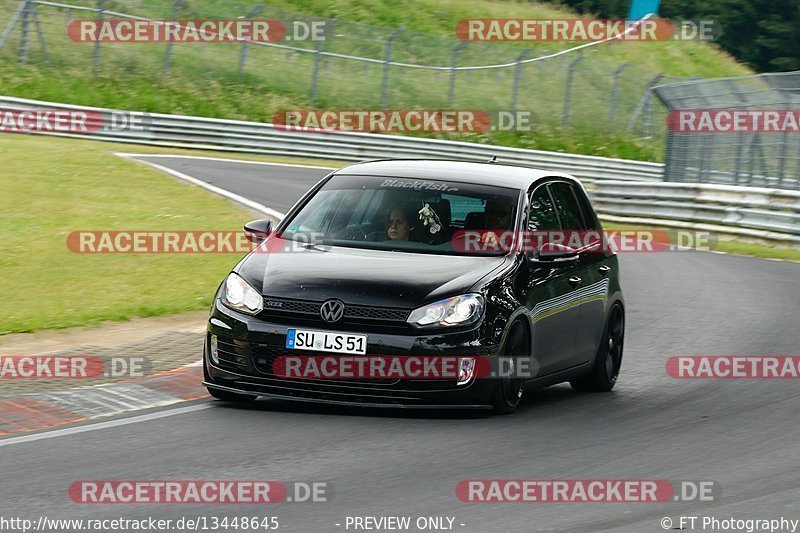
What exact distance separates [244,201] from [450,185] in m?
13.5

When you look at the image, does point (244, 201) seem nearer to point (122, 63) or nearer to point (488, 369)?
point (488, 369)

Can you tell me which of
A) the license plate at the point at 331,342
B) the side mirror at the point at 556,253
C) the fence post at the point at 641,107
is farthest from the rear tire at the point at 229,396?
the fence post at the point at 641,107

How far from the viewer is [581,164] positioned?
4138cm

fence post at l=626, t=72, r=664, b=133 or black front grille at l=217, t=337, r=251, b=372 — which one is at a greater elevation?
black front grille at l=217, t=337, r=251, b=372

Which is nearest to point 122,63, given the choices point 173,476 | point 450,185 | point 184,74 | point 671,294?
point 184,74

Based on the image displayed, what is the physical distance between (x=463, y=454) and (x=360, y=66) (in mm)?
35553

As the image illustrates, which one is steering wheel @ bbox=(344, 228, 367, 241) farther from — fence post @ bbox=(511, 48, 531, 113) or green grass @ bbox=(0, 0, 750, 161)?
fence post @ bbox=(511, 48, 531, 113)

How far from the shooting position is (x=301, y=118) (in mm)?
41844

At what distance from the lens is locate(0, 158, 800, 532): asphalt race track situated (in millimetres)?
6398

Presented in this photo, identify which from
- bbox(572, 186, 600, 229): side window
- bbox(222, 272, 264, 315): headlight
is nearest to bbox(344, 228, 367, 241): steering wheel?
bbox(222, 272, 264, 315): headlight

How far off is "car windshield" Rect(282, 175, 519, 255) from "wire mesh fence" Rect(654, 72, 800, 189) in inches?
692

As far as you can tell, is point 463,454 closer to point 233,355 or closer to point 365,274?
point 365,274

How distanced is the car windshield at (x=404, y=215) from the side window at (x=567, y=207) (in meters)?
0.71

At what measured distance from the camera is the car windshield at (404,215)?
30.4ft
